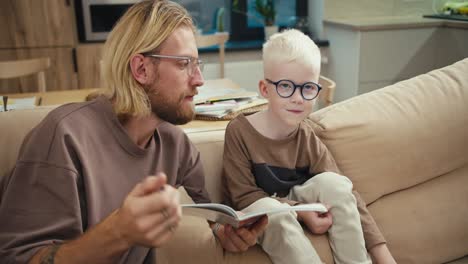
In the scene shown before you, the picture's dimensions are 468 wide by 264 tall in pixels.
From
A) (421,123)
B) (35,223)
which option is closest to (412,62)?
(421,123)

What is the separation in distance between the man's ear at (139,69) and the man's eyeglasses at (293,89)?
42 cm

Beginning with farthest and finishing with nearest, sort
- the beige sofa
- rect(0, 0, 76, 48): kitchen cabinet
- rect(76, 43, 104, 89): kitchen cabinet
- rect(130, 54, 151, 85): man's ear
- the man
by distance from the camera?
rect(76, 43, 104, 89): kitchen cabinet
rect(0, 0, 76, 48): kitchen cabinet
the beige sofa
rect(130, 54, 151, 85): man's ear
the man

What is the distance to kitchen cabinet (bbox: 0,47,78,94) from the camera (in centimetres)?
342

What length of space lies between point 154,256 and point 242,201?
309 mm

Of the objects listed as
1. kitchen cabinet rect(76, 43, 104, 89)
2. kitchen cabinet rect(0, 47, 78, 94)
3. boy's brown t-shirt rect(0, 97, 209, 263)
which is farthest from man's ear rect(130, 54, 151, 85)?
kitchen cabinet rect(0, 47, 78, 94)

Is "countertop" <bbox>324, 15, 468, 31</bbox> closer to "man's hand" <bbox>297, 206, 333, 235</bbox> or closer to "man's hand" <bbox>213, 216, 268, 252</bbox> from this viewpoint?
"man's hand" <bbox>297, 206, 333, 235</bbox>

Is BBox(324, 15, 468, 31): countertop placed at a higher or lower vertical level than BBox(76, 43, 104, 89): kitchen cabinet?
higher

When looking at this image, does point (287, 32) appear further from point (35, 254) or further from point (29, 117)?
point (35, 254)

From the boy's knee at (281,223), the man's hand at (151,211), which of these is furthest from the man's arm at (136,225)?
the boy's knee at (281,223)

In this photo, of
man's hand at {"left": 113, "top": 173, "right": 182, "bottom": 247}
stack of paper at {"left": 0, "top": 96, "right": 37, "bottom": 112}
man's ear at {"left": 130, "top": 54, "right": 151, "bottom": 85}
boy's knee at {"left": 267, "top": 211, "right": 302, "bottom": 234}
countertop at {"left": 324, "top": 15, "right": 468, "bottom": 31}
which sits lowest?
boy's knee at {"left": 267, "top": 211, "right": 302, "bottom": 234}

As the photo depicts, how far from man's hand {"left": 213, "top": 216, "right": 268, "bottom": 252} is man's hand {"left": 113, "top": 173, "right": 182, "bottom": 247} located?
427 mm

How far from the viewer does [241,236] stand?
133 cm

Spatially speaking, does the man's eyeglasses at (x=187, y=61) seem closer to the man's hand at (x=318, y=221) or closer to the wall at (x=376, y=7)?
the man's hand at (x=318, y=221)

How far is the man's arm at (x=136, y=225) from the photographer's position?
0.88 meters
